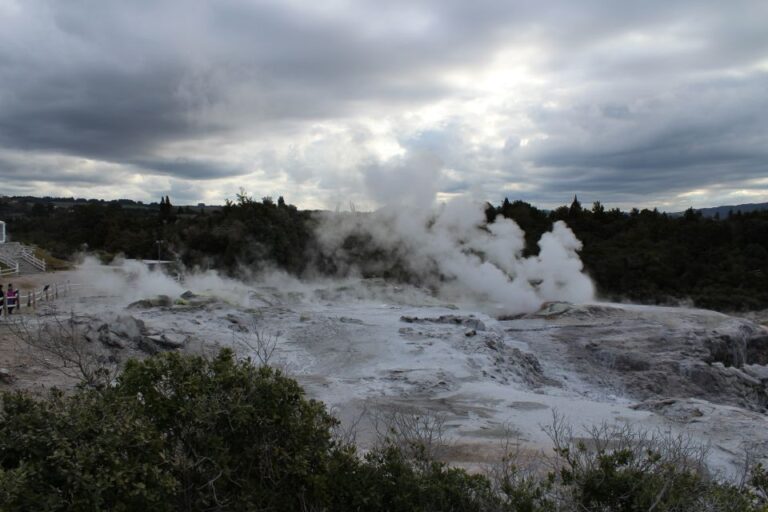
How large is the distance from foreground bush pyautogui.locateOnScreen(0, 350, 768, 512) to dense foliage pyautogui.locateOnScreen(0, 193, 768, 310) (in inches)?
1048

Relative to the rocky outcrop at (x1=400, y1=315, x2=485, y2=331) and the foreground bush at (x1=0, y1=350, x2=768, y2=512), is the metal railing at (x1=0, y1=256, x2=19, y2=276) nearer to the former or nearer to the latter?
the rocky outcrop at (x1=400, y1=315, x2=485, y2=331)

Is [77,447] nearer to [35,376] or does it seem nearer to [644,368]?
[35,376]

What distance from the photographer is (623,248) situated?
37.1 meters

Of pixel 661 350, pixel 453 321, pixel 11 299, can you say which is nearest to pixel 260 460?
pixel 661 350

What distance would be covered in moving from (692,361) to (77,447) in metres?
14.5

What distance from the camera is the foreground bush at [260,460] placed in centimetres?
412

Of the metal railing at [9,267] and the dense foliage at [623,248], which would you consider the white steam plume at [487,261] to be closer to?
the dense foliage at [623,248]

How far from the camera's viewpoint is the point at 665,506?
425 cm

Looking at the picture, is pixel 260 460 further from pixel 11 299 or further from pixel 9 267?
pixel 9 267

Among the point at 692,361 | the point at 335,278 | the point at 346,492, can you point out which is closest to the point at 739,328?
the point at 692,361

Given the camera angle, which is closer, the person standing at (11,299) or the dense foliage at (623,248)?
the person standing at (11,299)

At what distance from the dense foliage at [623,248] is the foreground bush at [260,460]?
87.4 feet

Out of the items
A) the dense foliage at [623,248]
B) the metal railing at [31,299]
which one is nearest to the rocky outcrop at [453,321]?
the metal railing at [31,299]

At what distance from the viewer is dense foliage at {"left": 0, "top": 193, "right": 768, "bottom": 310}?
3134 cm
